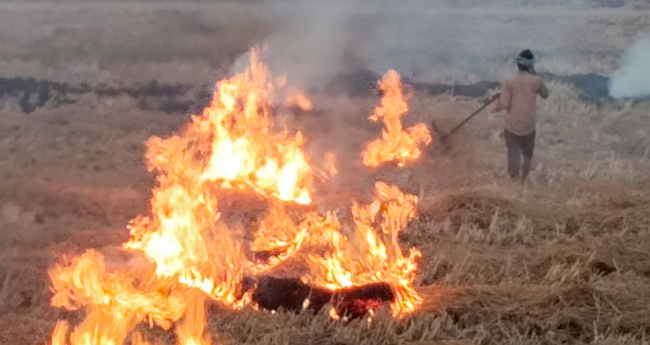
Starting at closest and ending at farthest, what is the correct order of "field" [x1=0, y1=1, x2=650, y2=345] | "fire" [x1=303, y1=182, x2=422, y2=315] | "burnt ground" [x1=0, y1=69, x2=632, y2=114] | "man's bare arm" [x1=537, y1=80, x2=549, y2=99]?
"field" [x1=0, y1=1, x2=650, y2=345] < "fire" [x1=303, y1=182, x2=422, y2=315] < "man's bare arm" [x1=537, y1=80, x2=549, y2=99] < "burnt ground" [x1=0, y1=69, x2=632, y2=114]

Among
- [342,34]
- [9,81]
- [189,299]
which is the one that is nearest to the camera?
[189,299]

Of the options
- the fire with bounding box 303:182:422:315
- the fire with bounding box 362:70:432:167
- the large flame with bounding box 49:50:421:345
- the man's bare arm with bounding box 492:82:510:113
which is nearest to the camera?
the large flame with bounding box 49:50:421:345

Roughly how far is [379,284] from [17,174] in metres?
4.65

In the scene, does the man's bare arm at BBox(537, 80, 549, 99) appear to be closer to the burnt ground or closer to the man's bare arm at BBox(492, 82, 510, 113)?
the man's bare arm at BBox(492, 82, 510, 113)

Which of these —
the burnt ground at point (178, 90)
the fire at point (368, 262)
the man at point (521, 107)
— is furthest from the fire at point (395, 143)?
Answer: the burnt ground at point (178, 90)

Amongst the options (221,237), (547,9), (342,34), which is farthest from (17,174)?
(547,9)

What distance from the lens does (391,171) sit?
7980mm

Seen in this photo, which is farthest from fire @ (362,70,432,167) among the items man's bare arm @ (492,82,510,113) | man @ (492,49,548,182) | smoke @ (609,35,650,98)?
smoke @ (609,35,650,98)

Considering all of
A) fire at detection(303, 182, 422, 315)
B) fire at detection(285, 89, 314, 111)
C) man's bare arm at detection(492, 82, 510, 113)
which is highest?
fire at detection(285, 89, 314, 111)

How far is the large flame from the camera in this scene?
4.15 metres

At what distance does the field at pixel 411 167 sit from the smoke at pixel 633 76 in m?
0.54

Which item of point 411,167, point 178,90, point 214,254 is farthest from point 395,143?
point 178,90

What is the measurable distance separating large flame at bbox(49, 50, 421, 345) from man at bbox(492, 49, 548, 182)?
137 cm

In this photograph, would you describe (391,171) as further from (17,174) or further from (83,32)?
(83,32)
